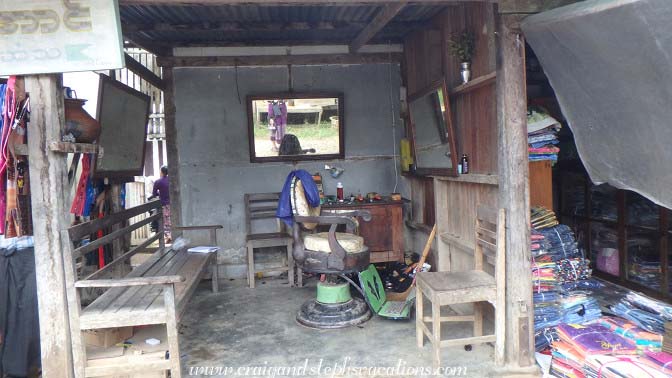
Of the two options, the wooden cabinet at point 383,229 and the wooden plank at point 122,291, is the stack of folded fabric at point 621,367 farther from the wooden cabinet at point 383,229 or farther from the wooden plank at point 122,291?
the wooden plank at point 122,291

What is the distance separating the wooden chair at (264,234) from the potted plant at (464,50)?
108 inches

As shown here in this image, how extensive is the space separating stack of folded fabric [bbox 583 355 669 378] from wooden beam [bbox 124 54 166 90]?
431 centimetres

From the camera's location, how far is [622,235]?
14.9 ft

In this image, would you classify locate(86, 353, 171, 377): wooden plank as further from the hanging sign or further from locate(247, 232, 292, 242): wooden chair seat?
locate(247, 232, 292, 242): wooden chair seat

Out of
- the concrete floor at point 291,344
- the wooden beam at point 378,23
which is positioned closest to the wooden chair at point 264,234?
the concrete floor at point 291,344

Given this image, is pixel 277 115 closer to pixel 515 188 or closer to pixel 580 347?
pixel 515 188

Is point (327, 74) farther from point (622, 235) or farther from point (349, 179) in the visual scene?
point (622, 235)

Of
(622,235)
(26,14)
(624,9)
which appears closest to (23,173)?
(26,14)

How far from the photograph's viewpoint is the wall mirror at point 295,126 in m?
5.97

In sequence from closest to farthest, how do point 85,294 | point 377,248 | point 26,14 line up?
point 26,14 → point 85,294 → point 377,248

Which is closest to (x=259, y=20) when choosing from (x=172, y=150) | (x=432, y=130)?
(x=172, y=150)

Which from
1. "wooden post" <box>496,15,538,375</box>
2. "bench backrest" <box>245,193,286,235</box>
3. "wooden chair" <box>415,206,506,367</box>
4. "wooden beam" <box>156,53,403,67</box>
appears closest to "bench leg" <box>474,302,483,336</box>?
"wooden chair" <box>415,206,506,367</box>

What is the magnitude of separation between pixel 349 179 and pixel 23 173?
3.82 metres

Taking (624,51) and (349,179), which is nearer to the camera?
(624,51)
